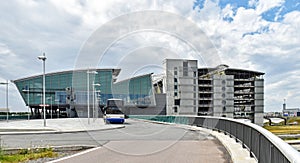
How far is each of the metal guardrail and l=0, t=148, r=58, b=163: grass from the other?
20.9 feet

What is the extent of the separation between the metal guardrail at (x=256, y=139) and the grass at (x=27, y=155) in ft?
20.9

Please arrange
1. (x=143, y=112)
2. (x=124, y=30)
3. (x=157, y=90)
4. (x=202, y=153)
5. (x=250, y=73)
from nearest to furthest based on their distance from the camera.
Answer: (x=202, y=153) → (x=124, y=30) → (x=143, y=112) → (x=157, y=90) → (x=250, y=73)

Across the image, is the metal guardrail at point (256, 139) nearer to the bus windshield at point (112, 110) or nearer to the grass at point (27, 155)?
the grass at point (27, 155)

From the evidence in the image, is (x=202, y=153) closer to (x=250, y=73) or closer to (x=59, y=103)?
(x=59, y=103)

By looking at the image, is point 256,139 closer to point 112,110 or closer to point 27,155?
point 27,155

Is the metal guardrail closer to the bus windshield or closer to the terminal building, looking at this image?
the bus windshield

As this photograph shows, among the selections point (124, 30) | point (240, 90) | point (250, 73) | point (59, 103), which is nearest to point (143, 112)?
point (59, 103)

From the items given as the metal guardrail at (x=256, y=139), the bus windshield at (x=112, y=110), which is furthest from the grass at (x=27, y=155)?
the bus windshield at (x=112, y=110)

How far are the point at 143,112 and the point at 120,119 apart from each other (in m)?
44.8

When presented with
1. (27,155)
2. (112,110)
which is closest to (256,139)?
(27,155)

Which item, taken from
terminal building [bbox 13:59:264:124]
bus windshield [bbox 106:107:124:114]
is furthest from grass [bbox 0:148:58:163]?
terminal building [bbox 13:59:264:124]

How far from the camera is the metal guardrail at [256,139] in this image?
13.7 feet

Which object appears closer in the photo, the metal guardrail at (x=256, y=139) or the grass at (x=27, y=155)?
the metal guardrail at (x=256, y=139)

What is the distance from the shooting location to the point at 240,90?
321ft
